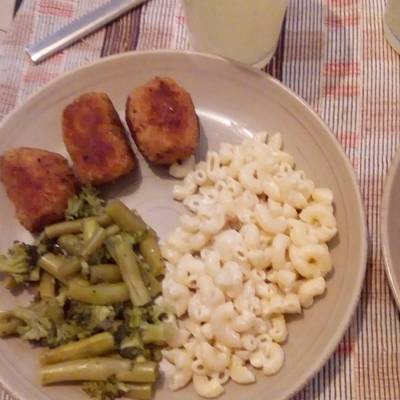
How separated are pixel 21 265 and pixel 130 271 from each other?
0.60ft

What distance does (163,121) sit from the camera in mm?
1268

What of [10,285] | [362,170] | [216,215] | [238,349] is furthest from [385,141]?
[10,285]

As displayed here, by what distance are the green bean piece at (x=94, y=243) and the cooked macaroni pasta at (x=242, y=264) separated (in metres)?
0.11

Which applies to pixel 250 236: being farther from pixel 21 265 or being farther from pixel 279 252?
pixel 21 265

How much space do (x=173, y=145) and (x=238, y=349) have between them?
14.3 inches

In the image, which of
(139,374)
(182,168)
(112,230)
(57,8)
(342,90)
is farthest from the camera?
(57,8)

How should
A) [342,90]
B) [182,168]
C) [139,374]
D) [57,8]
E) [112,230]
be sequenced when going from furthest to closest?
[57,8]
[342,90]
[182,168]
[112,230]
[139,374]

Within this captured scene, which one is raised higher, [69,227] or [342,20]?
[342,20]

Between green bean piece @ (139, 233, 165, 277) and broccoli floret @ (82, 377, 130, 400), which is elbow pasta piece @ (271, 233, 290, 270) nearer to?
green bean piece @ (139, 233, 165, 277)

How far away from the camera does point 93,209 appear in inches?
48.4

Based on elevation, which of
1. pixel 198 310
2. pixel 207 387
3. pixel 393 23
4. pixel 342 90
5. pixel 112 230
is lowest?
pixel 207 387

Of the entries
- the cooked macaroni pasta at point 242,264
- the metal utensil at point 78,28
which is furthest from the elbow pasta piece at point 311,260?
the metal utensil at point 78,28

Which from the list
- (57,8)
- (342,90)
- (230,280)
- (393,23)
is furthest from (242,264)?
(57,8)

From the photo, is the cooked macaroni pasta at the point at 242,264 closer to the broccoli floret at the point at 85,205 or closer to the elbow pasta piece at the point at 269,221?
the elbow pasta piece at the point at 269,221
